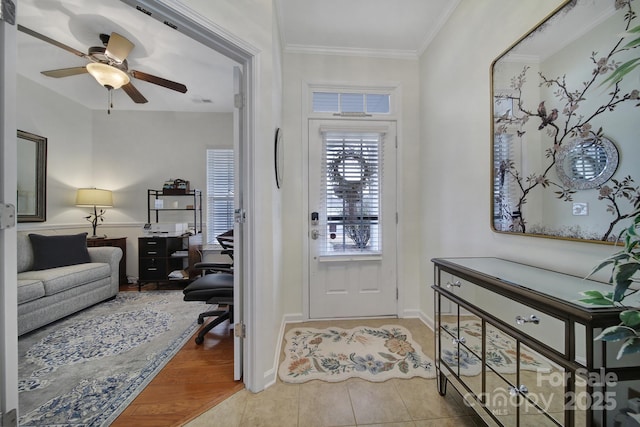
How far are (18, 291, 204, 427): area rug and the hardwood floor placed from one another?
8cm

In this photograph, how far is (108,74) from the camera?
248 cm

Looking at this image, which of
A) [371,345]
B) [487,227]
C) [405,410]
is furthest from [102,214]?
[487,227]

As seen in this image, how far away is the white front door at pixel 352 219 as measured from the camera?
267cm

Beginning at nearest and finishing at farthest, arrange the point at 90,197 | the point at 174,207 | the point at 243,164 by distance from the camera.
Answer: the point at 243,164 < the point at 90,197 < the point at 174,207

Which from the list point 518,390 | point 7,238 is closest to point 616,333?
point 518,390

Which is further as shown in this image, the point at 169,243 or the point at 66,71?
the point at 169,243

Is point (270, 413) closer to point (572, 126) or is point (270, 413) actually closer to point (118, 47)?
point (572, 126)

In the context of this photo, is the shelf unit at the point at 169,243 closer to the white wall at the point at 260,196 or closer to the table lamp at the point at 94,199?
the table lamp at the point at 94,199

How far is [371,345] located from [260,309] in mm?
1097

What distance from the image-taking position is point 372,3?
2105 millimetres

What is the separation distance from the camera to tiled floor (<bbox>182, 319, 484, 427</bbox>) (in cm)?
139

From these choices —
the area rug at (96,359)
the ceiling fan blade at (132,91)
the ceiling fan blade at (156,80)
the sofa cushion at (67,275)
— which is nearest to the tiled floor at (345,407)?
the area rug at (96,359)

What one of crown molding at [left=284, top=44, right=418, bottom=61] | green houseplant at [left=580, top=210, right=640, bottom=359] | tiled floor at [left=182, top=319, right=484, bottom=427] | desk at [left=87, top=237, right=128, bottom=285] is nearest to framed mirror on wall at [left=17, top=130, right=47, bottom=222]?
desk at [left=87, top=237, right=128, bottom=285]

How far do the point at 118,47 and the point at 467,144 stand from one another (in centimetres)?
320
